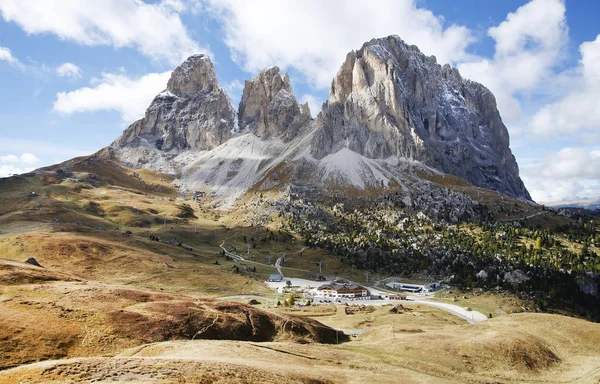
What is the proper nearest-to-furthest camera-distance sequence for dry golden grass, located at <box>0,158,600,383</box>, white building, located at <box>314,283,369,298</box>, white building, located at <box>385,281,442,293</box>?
dry golden grass, located at <box>0,158,600,383</box>, white building, located at <box>314,283,369,298</box>, white building, located at <box>385,281,442,293</box>

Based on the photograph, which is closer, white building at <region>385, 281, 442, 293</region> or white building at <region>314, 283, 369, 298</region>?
white building at <region>314, 283, 369, 298</region>

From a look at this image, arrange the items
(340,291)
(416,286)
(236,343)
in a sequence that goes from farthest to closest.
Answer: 1. (416,286)
2. (340,291)
3. (236,343)

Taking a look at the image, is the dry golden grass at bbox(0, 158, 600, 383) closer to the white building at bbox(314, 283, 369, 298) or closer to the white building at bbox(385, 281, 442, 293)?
the white building at bbox(314, 283, 369, 298)

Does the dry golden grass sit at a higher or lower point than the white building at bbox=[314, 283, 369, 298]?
higher

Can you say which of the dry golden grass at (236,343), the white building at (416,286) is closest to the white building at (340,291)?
the white building at (416,286)

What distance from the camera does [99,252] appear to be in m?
138

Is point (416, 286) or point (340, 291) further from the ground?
point (416, 286)

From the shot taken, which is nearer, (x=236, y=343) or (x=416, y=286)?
(x=236, y=343)

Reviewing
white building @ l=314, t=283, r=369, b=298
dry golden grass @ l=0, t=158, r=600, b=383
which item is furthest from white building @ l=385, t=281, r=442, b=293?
dry golden grass @ l=0, t=158, r=600, b=383

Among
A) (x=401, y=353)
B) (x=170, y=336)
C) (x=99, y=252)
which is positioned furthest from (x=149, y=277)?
(x=401, y=353)

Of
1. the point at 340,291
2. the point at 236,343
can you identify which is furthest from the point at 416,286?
the point at 236,343

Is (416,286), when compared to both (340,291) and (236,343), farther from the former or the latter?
(236,343)

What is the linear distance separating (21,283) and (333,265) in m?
142

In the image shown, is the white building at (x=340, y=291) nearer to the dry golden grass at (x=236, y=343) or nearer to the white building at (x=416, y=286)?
the white building at (x=416, y=286)
